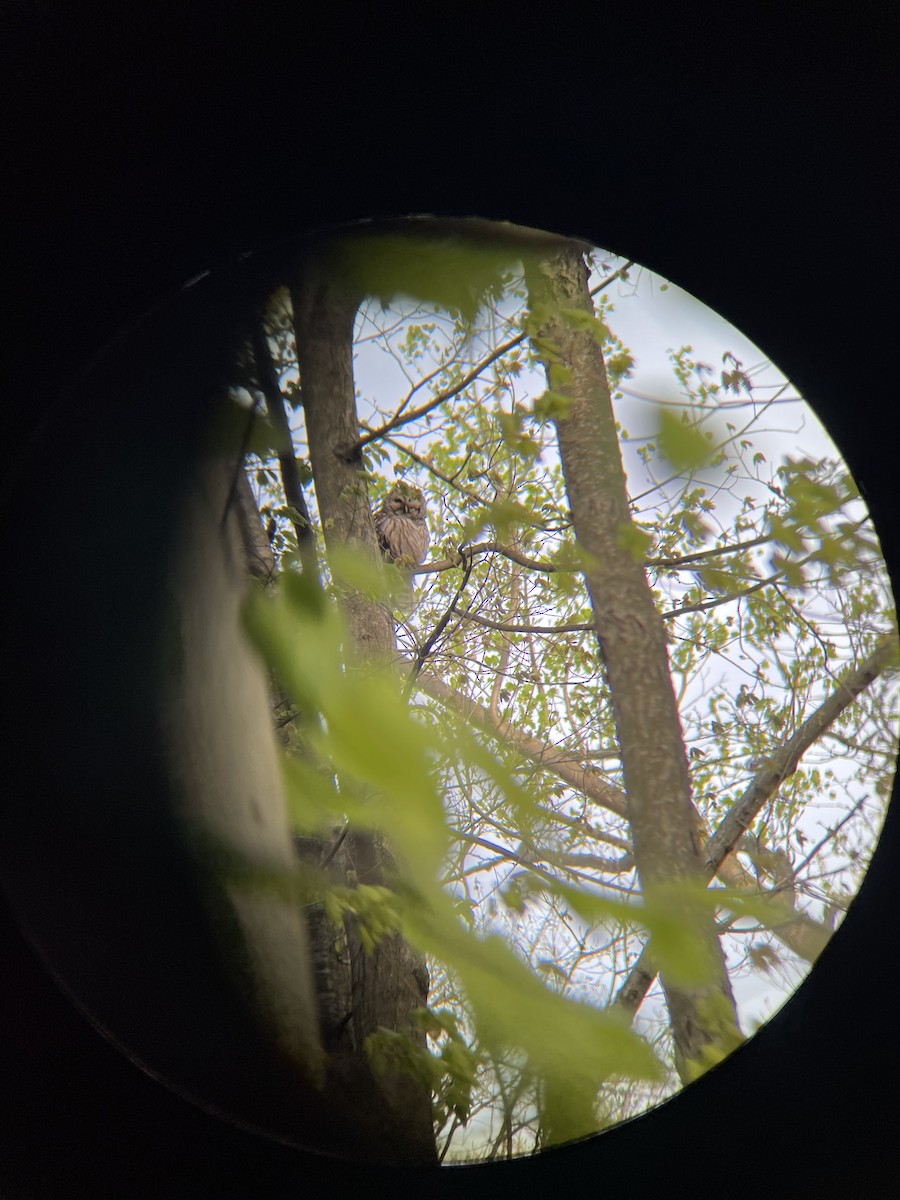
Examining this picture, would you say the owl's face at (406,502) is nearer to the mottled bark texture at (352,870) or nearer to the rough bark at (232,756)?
the mottled bark texture at (352,870)

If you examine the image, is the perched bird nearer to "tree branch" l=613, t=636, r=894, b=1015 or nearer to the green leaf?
the green leaf

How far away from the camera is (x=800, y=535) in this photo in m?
0.78

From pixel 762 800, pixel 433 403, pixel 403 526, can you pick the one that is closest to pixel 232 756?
pixel 403 526

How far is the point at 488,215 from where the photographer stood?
2.75 feet

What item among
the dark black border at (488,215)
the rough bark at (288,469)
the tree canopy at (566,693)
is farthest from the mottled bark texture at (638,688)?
the rough bark at (288,469)

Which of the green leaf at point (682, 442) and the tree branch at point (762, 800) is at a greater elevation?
the green leaf at point (682, 442)

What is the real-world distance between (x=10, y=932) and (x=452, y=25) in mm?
954

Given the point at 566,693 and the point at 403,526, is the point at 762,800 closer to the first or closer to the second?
the point at 566,693

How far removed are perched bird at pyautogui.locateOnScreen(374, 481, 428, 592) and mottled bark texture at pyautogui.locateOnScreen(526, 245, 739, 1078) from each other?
0.45 ft

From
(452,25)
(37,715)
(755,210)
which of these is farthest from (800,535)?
(37,715)

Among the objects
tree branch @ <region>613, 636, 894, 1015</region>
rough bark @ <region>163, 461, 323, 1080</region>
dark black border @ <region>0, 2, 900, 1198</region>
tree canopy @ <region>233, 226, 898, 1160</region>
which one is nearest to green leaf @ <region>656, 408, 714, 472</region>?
tree canopy @ <region>233, 226, 898, 1160</region>

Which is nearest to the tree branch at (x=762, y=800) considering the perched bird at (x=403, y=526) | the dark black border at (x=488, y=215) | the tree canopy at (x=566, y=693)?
the tree canopy at (x=566, y=693)

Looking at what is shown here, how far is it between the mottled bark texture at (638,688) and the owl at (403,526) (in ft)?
0.45

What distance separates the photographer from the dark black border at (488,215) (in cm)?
77
